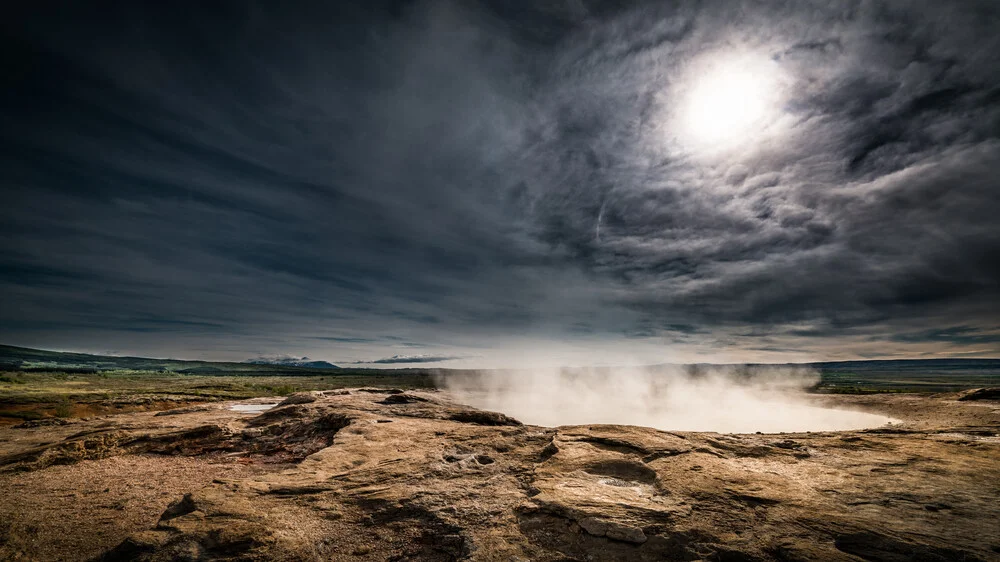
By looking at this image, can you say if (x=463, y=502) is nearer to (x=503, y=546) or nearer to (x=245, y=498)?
(x=503, y=546)

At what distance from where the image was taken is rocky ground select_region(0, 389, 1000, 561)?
6.18 metres

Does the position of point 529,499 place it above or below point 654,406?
above

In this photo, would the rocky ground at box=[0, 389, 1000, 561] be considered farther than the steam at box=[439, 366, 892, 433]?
No

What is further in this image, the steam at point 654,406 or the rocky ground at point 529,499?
the steam at point 654,406

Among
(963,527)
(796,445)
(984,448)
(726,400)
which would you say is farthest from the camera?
(726,400)

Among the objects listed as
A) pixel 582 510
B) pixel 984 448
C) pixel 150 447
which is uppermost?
pixel 984 448

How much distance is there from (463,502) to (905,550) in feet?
23.4

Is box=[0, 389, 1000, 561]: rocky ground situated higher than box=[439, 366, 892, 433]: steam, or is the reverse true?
box=[0, 389, 1000, 561]: rocky ground

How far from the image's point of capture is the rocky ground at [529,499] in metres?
6.18

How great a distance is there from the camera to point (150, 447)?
14297mm

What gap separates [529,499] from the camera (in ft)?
25.6

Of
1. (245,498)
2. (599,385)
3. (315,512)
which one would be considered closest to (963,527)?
(315,512)

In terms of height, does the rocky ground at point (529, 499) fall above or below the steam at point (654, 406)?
above

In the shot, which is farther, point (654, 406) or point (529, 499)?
point (654, 406)
